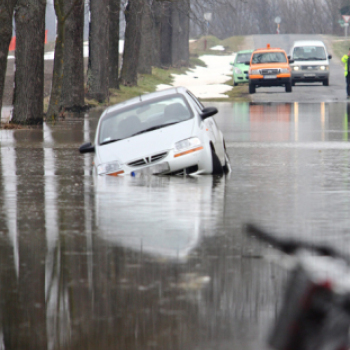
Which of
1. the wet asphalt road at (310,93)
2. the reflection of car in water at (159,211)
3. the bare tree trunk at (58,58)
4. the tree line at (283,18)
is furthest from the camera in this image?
the tree line at (283,18)

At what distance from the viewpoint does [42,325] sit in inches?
197

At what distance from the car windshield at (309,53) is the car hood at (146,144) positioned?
30.5 meters

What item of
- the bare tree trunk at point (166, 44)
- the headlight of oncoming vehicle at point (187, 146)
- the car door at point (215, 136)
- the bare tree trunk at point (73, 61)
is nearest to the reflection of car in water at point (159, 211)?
the headlight of oncoming vehicle at point (187, 146)

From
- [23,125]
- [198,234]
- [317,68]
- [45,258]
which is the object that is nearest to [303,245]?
[198,234]

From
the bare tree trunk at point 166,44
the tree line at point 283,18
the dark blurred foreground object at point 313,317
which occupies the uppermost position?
the tree line at point 283,18

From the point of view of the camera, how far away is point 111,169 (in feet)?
41.1

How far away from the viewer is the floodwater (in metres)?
4.89

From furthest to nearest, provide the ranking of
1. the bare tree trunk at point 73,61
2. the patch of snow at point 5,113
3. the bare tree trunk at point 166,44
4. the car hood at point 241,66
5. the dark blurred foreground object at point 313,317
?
the bare tree trunk at point 166,44
the car hood at point 241,66
the bare tree trunk at point 73,61
the patch of snow at point 5,113
the dark blurred foreground object at point 313,317

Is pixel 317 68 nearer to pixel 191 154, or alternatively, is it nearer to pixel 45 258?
pixel 191 154

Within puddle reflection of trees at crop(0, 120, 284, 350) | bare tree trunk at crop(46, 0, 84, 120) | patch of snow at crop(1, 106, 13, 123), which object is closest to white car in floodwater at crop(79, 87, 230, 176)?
puddle reflection of trees at crop(0, 120, 284, 350)

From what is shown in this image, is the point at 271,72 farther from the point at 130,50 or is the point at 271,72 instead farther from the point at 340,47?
the point at 340,47

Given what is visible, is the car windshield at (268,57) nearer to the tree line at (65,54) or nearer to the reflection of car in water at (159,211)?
the tree line at (65,54)

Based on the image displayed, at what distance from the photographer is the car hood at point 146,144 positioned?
12430 millimetres

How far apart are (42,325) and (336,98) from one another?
106 feet
